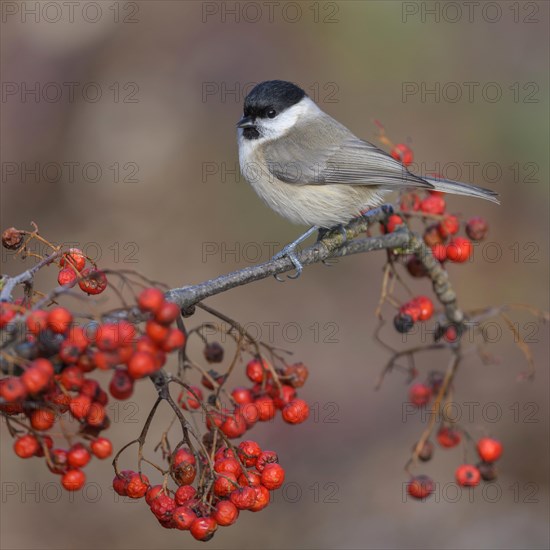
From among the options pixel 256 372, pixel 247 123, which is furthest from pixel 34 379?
pixel 247 123

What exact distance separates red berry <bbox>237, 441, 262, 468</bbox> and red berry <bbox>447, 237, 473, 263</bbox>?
1283 millimetres

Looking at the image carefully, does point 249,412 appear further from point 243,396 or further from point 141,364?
point 141,364

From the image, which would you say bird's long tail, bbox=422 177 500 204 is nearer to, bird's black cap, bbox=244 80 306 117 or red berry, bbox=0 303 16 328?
bird's black cap, bbox=244 80 306 117

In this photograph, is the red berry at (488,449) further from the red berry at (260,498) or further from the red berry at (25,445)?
the red berry at (25,445)

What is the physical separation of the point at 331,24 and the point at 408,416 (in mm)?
3402

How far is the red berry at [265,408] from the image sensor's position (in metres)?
2.32

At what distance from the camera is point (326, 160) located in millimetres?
3916

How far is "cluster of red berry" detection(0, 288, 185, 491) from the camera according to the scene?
161cm

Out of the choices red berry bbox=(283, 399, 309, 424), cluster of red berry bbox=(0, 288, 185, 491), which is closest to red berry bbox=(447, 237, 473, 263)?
red berry bbox=(283, 399, 309, 424)

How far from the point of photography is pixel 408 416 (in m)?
5.01

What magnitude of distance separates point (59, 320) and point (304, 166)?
7.96 feet

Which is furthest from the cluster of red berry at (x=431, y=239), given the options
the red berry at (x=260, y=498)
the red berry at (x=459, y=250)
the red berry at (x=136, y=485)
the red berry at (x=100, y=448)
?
the red berry at (x=100, y=448)

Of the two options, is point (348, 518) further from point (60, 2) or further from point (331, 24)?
point (60, 2)

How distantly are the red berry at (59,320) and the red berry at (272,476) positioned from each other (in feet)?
2.53
